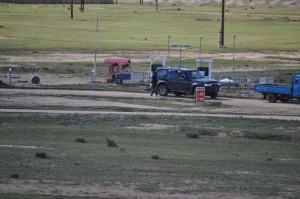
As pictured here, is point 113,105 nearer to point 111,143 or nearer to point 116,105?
point 116,105

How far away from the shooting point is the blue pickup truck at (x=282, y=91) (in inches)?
1879

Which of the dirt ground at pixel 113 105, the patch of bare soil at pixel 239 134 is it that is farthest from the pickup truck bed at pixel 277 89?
the patch of bare soil at pixel 239 134

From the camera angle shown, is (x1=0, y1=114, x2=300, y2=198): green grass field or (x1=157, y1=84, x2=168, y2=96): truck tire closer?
(x1=0, y1=114, x2=300, y2=198): green grass field

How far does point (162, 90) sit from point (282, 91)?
7.65 metres

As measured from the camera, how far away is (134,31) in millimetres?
109875

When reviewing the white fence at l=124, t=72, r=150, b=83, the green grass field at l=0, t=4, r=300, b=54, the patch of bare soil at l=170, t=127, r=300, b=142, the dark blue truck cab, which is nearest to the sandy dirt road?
the dark blue truck cab

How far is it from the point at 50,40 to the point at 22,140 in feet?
216

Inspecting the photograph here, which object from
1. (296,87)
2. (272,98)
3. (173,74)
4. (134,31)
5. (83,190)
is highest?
(134,31)

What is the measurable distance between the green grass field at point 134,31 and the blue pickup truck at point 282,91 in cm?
3532

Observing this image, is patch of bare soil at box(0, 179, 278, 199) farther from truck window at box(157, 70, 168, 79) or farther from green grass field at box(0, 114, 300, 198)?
truck window at box(157, 70, 168, 79)

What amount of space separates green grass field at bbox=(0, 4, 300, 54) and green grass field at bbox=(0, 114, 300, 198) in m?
46.8

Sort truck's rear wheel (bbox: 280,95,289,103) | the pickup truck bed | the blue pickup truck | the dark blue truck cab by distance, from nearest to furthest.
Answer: the blue pickup truck → the pickup truck bed → truck's rear wheel (bbox: 280,95,289,103) → the dark blue truck cab

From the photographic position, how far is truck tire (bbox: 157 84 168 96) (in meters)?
52.0

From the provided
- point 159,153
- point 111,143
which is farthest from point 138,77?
point 159,153
